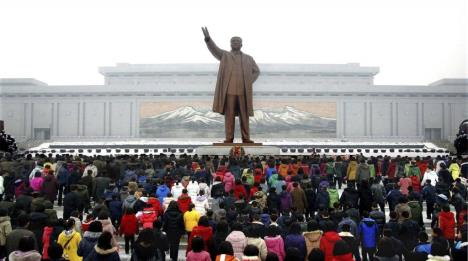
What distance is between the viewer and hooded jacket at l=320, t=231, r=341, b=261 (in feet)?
18.7

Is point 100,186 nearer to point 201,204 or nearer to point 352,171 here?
point 201,204

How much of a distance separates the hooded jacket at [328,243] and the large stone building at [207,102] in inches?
1344

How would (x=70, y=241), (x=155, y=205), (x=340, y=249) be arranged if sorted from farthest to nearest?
(x=155, y=205) < (x=70, y=241) < (x=340, y=249)

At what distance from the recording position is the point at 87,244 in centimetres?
545

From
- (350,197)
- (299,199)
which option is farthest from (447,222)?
(299,199)

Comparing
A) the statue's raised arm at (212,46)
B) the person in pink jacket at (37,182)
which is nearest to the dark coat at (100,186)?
the person in pink jacket at (37,182)

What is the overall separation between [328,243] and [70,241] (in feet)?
9.83

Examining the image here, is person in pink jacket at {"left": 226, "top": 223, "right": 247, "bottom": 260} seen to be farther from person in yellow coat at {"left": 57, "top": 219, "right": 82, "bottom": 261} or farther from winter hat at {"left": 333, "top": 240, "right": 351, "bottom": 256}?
person in yellow coat at {"left": 57, "top": 219, "right": 82, "bottom": 261}

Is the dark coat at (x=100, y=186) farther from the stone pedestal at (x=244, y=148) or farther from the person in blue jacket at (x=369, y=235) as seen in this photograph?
the stone pedestal at (x=244, y=148)

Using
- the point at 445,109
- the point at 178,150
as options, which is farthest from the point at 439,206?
the point at 445,109

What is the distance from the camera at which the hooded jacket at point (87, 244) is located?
5418 mm

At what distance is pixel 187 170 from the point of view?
11.3m

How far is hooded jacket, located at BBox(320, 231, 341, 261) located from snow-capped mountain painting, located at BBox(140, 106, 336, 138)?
3269 cm

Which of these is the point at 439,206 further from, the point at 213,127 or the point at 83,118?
the point at 83,118
